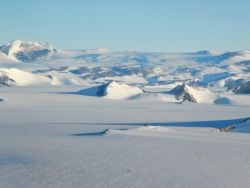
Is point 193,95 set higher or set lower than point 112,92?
lower

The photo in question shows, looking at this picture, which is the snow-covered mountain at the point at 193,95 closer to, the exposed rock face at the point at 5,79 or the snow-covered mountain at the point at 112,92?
the snow-covered mountain at the point at 112,92

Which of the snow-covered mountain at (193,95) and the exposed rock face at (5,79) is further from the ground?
the exposed rock face at (5,79)

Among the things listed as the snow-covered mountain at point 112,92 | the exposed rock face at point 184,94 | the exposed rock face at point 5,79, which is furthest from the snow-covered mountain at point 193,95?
the exposed rock face at point 5,79

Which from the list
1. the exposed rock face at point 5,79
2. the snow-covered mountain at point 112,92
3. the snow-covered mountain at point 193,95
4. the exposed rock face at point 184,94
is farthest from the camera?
the exposed rock face at point 5,79

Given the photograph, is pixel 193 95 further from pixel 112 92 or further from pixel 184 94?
pixel 112 92

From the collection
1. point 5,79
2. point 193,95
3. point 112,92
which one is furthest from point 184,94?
point 5,79

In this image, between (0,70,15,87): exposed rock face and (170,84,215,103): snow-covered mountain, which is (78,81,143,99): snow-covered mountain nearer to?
(170,84,215,103): snow-covered mountain

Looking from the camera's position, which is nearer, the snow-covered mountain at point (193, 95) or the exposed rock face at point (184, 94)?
the exposed rock face at point (184, 94)

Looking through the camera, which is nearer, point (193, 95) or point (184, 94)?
point (184, 94)

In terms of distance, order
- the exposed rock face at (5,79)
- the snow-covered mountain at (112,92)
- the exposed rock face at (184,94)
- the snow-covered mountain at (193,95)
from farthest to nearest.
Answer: the exposed rock face at (5,79), the snow-covered mountain at (193,95), the exposed rock face at (184,94), the snow-covered mountain at (112,92)

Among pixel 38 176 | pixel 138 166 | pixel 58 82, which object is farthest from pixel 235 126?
pixel 58 82

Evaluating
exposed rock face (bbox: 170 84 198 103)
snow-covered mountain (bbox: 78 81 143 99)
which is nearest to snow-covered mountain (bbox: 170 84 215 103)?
exposed rock face (bbox: 170 84 198 103)

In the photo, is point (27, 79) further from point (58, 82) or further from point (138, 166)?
point (138, 166)
